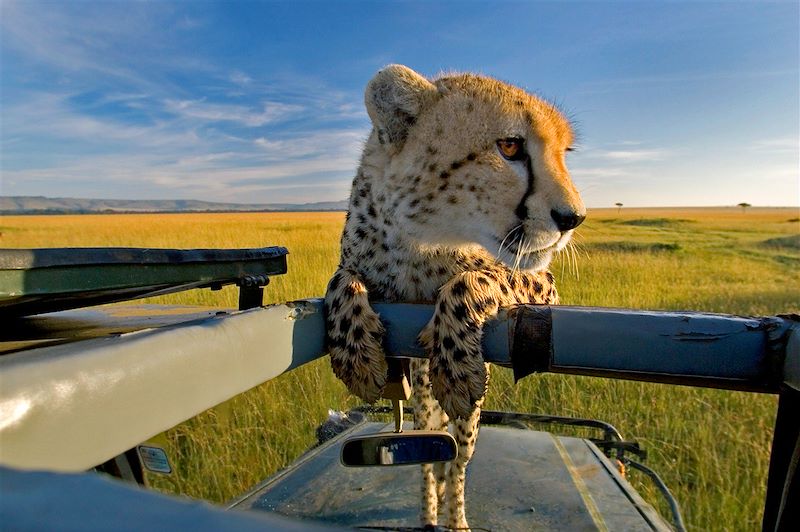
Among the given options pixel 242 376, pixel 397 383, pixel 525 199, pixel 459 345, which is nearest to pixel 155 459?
pixel 242 376

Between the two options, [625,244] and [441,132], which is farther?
[625,244]

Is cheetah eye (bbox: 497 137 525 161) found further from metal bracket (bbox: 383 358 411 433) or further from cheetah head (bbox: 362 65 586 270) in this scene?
metal bracket (bbox: 383 358 411 433)

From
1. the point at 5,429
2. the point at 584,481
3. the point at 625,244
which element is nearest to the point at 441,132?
the point at 584,481

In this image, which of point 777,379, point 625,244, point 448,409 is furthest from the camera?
point 625,244

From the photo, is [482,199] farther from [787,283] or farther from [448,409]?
[787,283]

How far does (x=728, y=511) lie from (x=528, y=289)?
2155mm

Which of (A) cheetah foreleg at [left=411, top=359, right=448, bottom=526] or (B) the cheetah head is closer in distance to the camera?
(B) the cheetah head

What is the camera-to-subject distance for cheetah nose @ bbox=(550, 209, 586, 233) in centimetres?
176

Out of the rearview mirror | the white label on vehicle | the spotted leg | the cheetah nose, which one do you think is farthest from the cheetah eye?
the white label on vehicle

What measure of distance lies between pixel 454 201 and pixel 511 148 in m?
0.27

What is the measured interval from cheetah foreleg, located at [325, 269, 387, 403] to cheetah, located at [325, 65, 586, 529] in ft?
0.22

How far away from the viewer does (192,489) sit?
3.39 m

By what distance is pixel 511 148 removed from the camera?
193 cm

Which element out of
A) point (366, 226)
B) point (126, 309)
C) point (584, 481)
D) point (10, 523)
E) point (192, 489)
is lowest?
point (192, 489)
